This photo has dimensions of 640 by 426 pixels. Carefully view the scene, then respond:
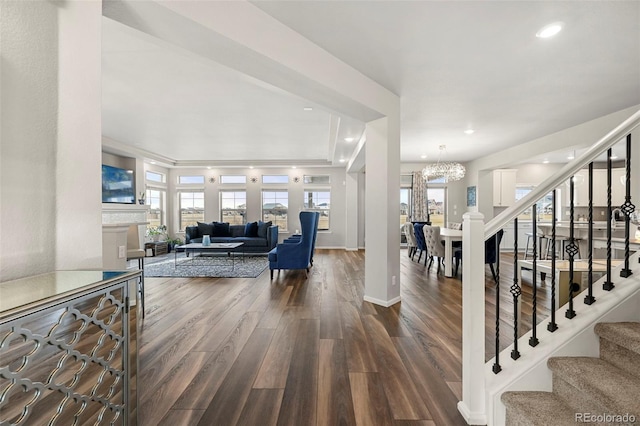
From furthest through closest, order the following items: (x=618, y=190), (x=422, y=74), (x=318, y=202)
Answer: (x=318, y=202)
(x=618, y=190)
(x=422, y=74)

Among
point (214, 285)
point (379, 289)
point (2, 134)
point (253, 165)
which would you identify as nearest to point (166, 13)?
point (2, 134)

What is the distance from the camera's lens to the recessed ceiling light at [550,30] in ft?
7.11

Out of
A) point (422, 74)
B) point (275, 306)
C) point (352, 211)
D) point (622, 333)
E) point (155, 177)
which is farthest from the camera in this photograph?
point (352, 211)

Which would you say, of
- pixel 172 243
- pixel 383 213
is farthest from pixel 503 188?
pixel 172 243

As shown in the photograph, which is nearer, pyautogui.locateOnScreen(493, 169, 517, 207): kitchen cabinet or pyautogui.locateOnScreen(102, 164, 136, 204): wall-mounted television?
pyautogui.locateOnScreen(102, 164, 136, 204): wall-mounted television

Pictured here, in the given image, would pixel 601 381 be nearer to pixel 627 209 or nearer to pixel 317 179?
pixel 627 209

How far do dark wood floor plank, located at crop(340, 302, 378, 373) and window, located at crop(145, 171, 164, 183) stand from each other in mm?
7688

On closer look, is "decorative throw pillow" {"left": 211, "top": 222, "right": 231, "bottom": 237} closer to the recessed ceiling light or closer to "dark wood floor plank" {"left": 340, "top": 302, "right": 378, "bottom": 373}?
"dark wood floor plank" {"left": 340, "top": 302, "right": 378, "bottom": 373}

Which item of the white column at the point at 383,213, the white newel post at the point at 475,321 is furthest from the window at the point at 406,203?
the white newel post at the point at 475,321

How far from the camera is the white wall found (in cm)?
104

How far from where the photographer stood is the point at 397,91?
3.44 m

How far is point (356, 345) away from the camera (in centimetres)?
238

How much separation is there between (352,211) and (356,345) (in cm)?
636

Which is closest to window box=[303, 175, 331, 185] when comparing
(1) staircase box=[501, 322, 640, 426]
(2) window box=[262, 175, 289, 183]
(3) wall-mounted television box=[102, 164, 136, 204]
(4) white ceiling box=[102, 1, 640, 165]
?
(2) window box=[262, 175, 289, 183]
